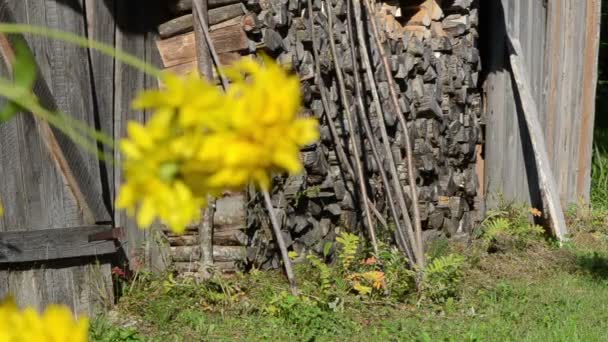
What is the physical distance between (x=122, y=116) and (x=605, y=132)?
9930 mm

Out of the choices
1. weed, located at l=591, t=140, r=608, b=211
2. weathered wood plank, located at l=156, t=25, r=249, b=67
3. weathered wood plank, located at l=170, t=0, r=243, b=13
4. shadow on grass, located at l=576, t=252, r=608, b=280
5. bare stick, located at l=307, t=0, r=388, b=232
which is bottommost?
weed, located at l=591, t=140, r=608, b=211

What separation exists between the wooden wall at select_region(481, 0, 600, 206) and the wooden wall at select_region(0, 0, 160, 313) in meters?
3.90

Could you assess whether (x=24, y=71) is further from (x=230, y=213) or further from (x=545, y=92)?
(x=545, y=92)

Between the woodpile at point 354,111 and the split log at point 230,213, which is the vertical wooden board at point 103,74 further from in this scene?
the split log at point 230,213

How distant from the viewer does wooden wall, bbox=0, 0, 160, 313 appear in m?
4.09

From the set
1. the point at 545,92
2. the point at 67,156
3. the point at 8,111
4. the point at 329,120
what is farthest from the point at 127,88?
the point at 545,92

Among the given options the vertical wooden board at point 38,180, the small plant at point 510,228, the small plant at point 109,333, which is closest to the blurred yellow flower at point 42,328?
the small plant at point 109,333

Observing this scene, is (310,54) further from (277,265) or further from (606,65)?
(606,65)

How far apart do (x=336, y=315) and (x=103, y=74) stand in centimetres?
160

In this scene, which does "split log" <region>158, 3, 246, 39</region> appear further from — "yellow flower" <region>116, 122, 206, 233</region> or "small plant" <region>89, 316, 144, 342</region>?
"yellow flower" <region>116, 122, 206, 233</region>

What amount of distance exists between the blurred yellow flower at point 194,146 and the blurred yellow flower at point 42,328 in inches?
4.5

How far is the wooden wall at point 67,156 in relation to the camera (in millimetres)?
4090

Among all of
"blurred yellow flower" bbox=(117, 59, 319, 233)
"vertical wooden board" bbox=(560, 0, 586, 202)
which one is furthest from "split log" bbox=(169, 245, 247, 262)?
"vertical wooden board" bbox=(560, 0, 586, 202)

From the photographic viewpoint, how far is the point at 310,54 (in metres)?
5.45
